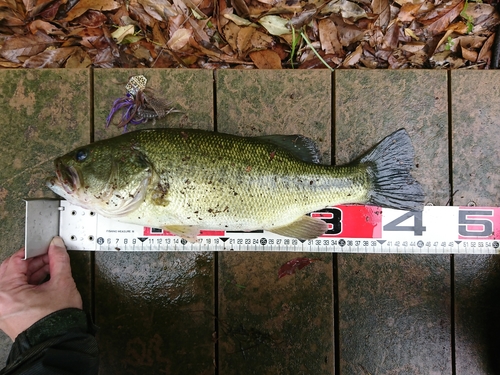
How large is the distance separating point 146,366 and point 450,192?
8.88 feet

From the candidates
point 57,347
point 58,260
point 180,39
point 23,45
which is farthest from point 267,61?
point 57,347

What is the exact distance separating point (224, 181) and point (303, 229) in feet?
2.19

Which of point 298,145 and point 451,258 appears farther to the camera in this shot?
point 451,258

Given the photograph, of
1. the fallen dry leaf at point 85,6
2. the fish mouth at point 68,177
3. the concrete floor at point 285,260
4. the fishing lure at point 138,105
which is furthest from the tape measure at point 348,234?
the fallen dry leaf at point 85,6

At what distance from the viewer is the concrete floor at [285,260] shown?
2643 mm

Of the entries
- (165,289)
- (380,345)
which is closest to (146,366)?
(165,289)

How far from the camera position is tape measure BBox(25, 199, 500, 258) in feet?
8.54

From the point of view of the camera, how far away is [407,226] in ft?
8.60

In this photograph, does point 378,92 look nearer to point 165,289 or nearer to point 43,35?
point 165,289

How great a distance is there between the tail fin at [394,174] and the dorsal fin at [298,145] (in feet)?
1.18

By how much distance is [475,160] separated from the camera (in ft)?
8.86

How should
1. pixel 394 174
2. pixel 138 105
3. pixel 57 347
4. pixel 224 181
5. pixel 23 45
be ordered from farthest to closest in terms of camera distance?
pixel 23 45 < pixel 138 105 < pixel 394 174 < pixel 224 181 < pixel 57 347

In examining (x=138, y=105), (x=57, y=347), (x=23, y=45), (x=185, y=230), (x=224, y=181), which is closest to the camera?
(x=57, y=347)

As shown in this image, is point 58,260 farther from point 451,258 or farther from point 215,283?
point 451,258
